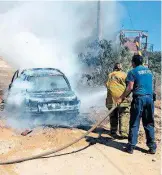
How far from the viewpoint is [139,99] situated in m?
6.99

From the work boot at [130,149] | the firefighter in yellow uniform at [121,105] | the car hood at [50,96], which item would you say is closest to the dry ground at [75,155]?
the work boot at [130,149]

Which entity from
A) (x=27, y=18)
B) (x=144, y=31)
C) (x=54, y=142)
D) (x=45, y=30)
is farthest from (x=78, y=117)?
(x=45, y=30)

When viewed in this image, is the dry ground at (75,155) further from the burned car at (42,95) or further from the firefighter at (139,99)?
the burned car at (42,95)

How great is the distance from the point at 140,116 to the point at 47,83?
4132mm

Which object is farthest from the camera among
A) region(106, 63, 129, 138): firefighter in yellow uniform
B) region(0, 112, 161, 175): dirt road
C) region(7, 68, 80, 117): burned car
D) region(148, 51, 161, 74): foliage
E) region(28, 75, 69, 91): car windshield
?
region(148, 51, 161, 74): foliage

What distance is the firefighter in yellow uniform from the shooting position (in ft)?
26.1

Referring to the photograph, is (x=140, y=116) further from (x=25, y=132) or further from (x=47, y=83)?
(x=47, y=83)

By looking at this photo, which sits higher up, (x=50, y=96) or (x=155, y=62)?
(x=155, y=62)

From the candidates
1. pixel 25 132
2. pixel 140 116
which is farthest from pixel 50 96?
pixel 140 116

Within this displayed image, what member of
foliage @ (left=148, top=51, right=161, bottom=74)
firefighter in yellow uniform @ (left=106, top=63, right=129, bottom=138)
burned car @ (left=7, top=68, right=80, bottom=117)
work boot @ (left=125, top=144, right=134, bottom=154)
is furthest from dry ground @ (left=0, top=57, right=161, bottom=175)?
foliage @ (left=148, top=51, right=161, bottom=74)

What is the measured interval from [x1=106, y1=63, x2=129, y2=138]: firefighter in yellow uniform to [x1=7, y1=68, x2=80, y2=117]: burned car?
5.67 ft

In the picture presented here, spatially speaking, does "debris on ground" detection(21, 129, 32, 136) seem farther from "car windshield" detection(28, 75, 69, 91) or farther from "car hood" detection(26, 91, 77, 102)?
"car windshield" detection(28, 75, 69, 91)

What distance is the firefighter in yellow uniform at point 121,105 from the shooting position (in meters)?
7.95

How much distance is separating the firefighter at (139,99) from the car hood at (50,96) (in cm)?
290
